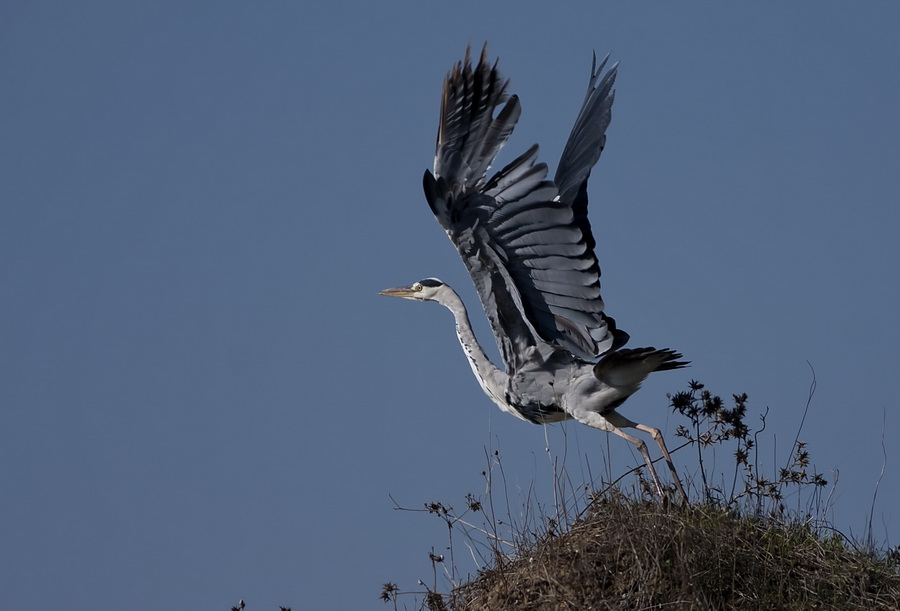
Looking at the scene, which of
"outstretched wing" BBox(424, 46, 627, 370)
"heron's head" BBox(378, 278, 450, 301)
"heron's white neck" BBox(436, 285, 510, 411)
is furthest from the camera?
"heron's head" BBox(378, 278, 450, 301)

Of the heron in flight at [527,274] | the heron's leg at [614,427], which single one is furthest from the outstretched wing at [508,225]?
the heron's leg at [614,427]

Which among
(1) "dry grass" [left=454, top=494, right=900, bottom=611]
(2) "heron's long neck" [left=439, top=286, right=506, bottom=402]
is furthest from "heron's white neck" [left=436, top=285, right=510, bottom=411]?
(1) "dry grass" [left=454, top=494, right=900, bottom=611]

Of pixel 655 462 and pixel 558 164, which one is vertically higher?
pixel 558 164

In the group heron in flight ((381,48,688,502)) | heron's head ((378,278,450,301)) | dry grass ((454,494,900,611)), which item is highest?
heron's head ((378,278,450,301))

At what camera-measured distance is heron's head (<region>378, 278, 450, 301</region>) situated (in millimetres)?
9227

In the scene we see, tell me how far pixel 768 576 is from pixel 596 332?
1.91 meters

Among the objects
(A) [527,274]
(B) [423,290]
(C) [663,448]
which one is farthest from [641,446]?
(B) [423,290]

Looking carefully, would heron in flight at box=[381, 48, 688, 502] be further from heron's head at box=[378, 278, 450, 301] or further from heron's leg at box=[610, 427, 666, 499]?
heron's head at box=[378, 278, 450, 301]

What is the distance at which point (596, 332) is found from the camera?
7.98 metres

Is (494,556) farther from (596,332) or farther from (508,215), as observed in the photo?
(508,215)

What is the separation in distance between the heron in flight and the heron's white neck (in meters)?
0.01

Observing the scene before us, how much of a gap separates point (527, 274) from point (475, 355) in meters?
1.00

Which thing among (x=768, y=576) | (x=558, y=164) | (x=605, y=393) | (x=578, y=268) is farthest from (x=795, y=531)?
(x=558, y=164)

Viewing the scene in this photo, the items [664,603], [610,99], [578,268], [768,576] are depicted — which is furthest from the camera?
[610,99]
